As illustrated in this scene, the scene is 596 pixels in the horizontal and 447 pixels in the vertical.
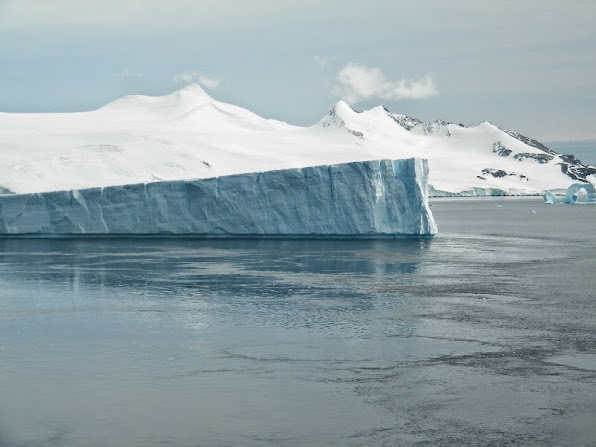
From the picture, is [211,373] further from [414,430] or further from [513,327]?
[513,327]

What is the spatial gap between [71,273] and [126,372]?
8.35m

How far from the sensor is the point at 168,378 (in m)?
8.05

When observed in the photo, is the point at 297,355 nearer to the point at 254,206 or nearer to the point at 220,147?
the point at 254,206

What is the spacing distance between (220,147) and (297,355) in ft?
200

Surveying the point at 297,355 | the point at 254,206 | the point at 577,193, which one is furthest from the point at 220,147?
the point at 297,355

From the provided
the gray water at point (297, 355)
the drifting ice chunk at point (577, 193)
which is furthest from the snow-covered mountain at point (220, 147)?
the gray water at point (297, 355)

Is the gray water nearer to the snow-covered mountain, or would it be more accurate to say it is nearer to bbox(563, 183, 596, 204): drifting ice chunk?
the snow-covered mountain

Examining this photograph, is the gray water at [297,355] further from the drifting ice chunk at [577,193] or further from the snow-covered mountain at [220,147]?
the drifting ice chunk at [577,193]

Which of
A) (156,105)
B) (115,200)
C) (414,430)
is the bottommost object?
(414,430)

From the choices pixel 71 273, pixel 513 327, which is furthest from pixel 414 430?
pixel 71 273

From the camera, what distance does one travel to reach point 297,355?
29.6 feet

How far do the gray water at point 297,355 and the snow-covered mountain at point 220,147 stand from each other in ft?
97.8

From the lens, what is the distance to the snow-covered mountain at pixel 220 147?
50531 millimetres

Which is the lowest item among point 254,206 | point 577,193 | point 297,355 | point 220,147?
point 297,355
